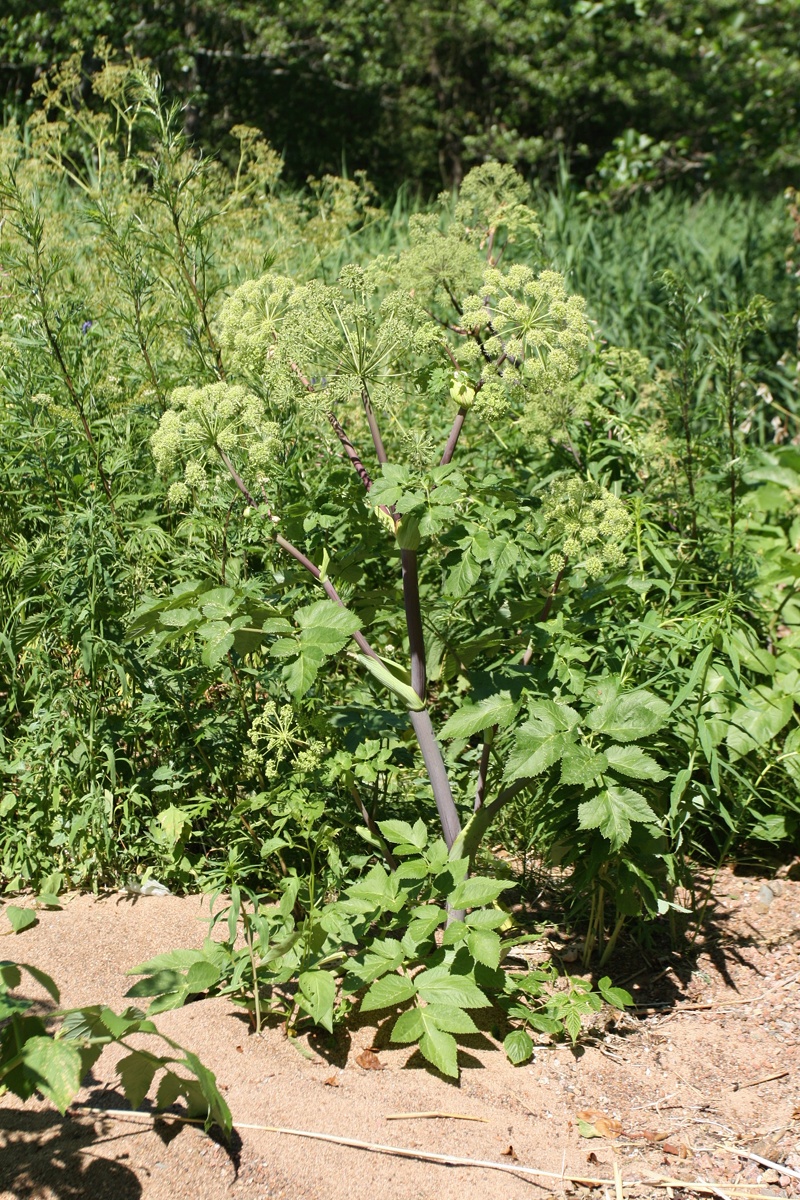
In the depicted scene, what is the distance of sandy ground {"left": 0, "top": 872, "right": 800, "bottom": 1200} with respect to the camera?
2043 millimetres

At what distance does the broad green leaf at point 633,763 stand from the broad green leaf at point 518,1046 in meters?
0.65

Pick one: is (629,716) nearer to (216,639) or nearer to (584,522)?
(584,522)

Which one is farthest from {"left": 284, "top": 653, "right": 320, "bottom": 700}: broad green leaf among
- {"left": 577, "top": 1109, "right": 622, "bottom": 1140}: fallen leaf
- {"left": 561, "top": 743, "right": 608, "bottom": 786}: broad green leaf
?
{"left": 577, "top": 1109, "right": 622, "bottom": 1140}: fallen leaf

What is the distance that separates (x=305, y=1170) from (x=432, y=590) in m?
1.96

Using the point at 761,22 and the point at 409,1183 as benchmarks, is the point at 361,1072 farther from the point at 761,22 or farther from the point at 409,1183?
the point at 761,22

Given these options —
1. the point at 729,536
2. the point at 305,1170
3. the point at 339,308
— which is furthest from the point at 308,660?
the point at 729,536

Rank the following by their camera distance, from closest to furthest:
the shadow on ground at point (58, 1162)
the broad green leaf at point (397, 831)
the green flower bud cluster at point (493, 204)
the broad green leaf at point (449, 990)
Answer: the shadow on ground at point (58, 1162) → the broad green leaf at point (449, 990) → the broad green leaf at point (397, 831) → the green flower bud cluster at point (493, 204)

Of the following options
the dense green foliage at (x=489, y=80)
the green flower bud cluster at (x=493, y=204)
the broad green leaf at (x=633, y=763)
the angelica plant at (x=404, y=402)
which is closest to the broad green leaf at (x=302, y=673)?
the angelica plant at (x=404, y=402)

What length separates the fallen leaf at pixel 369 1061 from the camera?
244cm

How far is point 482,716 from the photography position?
7.84 ft

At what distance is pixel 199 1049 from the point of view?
2.38m

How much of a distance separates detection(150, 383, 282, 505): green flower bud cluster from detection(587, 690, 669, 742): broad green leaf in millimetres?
923

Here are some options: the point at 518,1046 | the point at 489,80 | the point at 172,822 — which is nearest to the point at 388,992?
the point at 518,1046

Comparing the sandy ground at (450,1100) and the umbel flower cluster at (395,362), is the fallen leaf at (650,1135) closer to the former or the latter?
the sandy ground at (450,1100)
